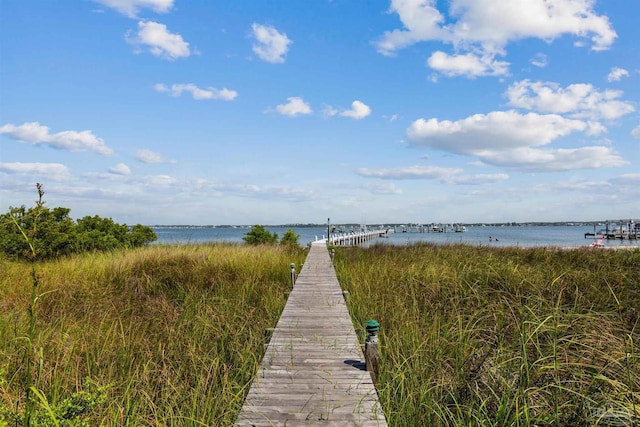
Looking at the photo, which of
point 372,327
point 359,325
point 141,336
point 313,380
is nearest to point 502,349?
point 372,327

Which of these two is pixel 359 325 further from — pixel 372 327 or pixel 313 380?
pixel 313 380

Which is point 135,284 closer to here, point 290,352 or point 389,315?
point 290,352

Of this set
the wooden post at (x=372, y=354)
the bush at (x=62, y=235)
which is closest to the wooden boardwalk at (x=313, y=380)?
the wooden post at (x=372, y=354)

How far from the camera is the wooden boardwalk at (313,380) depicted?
353 cm

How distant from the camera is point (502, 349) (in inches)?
154

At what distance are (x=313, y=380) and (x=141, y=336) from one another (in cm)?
286

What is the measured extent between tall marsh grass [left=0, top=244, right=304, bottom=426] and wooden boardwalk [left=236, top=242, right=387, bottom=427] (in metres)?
0.26

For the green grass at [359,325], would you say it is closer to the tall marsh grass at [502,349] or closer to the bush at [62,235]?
the tall marsh grass at [502,349]

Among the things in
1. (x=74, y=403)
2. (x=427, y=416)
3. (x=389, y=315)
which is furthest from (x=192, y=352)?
(x=389, y=315)

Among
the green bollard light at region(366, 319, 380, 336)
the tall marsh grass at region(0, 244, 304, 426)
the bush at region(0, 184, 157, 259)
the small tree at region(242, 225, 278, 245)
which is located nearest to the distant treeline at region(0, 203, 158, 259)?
the bush at region(0, 184, 157, 259)

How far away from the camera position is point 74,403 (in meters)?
2.66

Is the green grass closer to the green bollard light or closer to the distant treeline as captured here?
the green bollard light

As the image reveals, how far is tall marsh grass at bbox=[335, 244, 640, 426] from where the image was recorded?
317 centimetres

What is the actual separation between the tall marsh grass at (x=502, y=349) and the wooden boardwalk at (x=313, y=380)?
31cm
